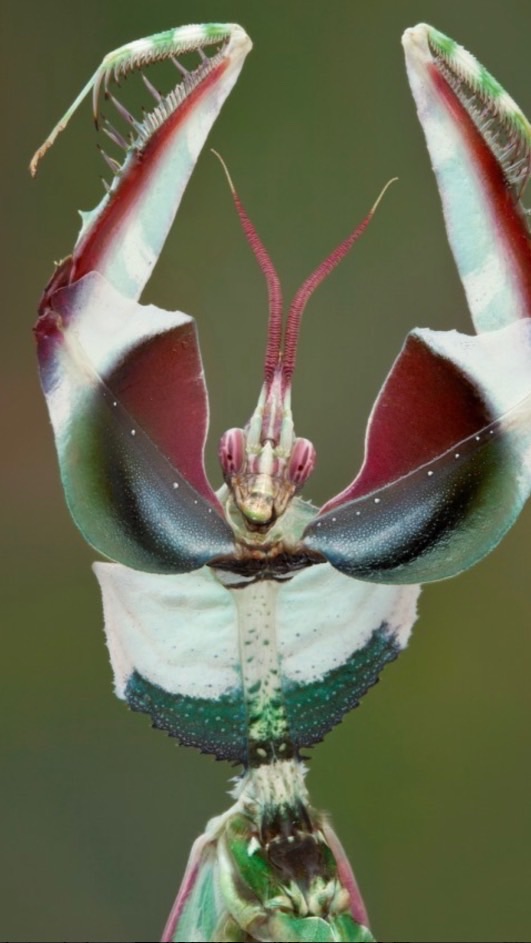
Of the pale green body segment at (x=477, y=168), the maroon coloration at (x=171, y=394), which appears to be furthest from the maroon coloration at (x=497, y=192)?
the maroon coloration at (x=171, y=394)

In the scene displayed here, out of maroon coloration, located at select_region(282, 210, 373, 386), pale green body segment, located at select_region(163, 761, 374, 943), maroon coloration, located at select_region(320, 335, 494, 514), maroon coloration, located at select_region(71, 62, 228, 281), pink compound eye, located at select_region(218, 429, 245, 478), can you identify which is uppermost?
maroon coloration, located at select_region(71, 62, 228, 281)

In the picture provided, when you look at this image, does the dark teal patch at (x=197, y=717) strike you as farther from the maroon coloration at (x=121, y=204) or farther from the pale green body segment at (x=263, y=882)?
the maroon coloration at (x=121, y=204)

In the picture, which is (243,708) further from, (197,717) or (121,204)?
(121,204)

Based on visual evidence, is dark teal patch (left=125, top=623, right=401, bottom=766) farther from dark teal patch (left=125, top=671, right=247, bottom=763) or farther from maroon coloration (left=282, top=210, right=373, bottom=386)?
maroon coloration (left=282, top=210, right=373, bottom=386)

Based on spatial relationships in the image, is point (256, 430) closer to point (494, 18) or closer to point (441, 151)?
point (441, 151)

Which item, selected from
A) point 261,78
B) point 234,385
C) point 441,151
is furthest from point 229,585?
point 261,78

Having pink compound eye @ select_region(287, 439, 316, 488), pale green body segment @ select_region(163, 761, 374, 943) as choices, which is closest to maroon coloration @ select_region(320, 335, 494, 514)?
pink compound eye @ select_region(287, 439, 316, 488)
